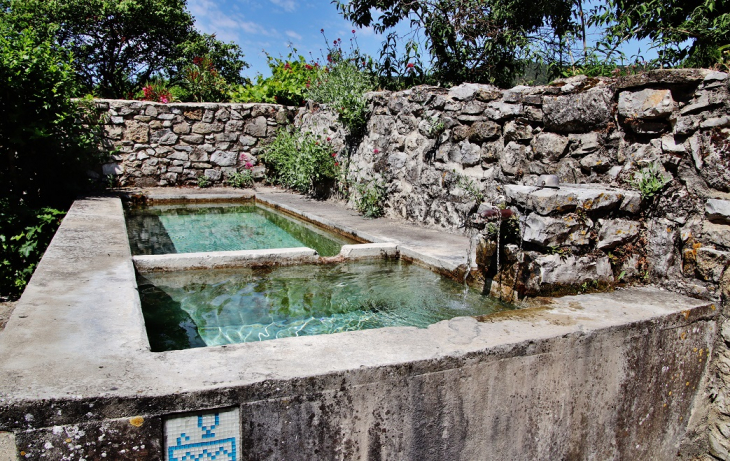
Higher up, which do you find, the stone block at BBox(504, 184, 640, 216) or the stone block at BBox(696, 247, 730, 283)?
the stone block at BBox(504, 184, 640, 216)

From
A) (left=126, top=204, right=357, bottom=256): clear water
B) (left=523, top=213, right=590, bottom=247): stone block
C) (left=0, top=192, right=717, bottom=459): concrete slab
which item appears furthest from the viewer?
(left=126, top=204, right=357, bottom=256): clear water

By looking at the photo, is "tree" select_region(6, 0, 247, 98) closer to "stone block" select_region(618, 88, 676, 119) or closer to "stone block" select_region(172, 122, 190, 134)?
"stone block" select_region(172, 122, 190, 134)

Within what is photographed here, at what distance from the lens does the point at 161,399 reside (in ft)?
4.37

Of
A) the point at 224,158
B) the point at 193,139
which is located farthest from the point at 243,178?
the point at 193,139

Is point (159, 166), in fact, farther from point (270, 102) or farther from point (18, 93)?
point (18, 93)

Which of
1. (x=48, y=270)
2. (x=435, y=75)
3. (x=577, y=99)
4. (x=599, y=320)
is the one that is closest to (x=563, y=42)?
(x=435, y=75)

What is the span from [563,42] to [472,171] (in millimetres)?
2910

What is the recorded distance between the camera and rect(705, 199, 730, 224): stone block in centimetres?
236

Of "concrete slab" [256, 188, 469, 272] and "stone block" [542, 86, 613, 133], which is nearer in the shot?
"stone block" [542, 86, 613, 133]

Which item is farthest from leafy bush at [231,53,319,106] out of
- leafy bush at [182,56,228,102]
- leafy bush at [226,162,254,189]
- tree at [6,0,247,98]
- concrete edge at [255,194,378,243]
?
tree at [6,0,247,98]

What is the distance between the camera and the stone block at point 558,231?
257cm

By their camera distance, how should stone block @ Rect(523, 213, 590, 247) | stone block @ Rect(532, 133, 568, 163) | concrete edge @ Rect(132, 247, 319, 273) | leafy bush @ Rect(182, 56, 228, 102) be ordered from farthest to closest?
leafy bush @ Rect(182, 56, 228, 102)
stone block @ Rect(532, 133, 568, 163)
concrete edge @ Rect(132, 247, 319, 273)
stone block @ Rect(523, 213, 590, 247)

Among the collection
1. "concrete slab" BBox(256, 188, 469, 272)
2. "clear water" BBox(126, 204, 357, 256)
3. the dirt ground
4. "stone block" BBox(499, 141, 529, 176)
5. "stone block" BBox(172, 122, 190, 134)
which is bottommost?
the dirt ground

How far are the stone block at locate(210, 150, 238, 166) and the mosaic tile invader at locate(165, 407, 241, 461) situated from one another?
7819mm
